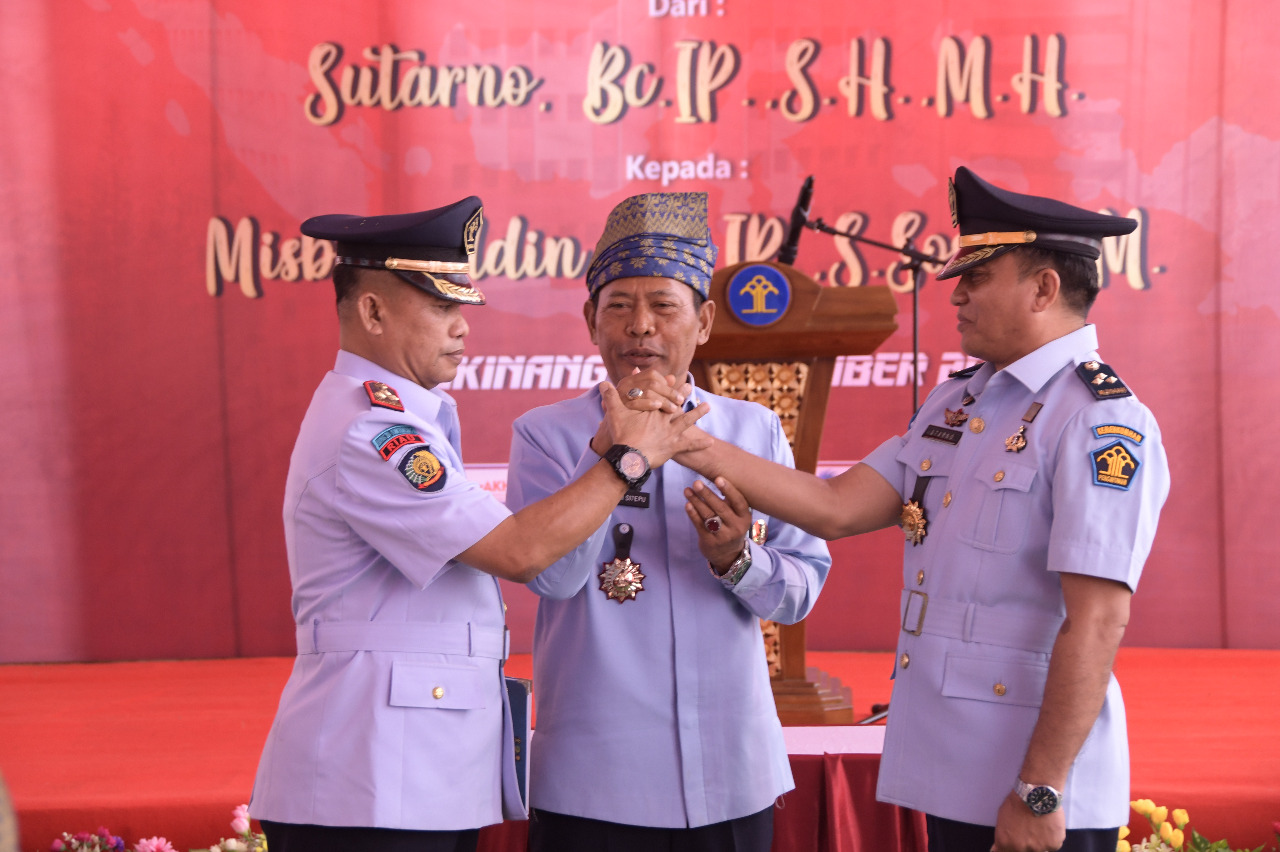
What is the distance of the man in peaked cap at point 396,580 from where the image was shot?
1.42 metres

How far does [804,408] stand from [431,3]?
9.85 ft

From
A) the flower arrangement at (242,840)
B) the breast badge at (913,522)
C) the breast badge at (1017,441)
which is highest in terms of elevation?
the breast badge at (1017,441)

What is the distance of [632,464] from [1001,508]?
0.55 meters

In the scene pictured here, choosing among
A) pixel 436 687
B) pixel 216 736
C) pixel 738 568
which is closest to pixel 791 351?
pixel 738 568

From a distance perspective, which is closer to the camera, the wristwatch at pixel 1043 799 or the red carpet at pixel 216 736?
the wristwatch at pixel 1043 799

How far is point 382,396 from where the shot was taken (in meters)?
1.49

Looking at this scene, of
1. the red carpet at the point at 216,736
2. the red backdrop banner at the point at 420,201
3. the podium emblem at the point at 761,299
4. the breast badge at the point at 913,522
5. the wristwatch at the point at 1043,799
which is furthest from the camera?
the red backdrop banner at the point at 420,201

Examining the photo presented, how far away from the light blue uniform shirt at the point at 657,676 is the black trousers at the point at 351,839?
0.22 m

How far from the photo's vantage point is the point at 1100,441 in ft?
4.49

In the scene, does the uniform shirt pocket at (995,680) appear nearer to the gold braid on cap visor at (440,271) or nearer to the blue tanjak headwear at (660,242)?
the blue tanjak headwear at (660,242)

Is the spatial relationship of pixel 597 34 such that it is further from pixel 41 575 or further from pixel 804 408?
pixel 41 575

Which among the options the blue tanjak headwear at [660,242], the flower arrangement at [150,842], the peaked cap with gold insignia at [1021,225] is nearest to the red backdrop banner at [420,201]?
the flower arrangement at [150,842]

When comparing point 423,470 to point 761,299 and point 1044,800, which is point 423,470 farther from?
point 761,299

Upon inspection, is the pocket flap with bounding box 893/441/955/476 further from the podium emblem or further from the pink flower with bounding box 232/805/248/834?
the pink flower with bounding box 232/805/248/834
